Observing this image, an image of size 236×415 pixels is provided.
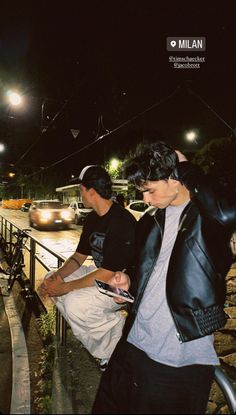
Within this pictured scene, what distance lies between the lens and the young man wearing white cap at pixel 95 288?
251 centimetres

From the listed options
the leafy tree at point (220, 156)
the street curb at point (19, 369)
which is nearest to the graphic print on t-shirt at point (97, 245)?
the street curb at point (19, 369)

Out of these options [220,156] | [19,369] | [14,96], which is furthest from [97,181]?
[220,156]

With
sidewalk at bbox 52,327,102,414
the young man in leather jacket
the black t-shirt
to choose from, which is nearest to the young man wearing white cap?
the black t-shirt

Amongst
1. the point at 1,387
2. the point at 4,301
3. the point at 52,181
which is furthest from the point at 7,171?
the point at 1,387

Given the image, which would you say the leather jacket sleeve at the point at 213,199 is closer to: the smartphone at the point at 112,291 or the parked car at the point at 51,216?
the smartphone at the point at 112,291

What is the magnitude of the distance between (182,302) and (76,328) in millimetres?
1182

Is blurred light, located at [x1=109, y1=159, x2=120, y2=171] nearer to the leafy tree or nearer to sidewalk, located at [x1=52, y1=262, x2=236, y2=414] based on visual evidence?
the leafy tree

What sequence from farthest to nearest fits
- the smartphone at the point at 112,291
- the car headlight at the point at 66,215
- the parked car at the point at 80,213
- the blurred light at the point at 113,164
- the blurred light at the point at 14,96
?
1. the blurred light at the point at 113,164
2. the parked car at the point at 80,213
3. the car headlight at the point at 66,215
4. the blurred light at the point at 14,96
5. the smartphone at the point at 112,291

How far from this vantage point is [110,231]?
261cm

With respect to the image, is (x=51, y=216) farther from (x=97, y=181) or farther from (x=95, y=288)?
(x=95, y=288)

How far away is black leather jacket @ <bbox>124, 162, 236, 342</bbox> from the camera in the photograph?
5.09 ft

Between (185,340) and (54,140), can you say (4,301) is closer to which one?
(185,340)

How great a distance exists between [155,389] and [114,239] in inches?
45.4

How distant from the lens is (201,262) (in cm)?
157
